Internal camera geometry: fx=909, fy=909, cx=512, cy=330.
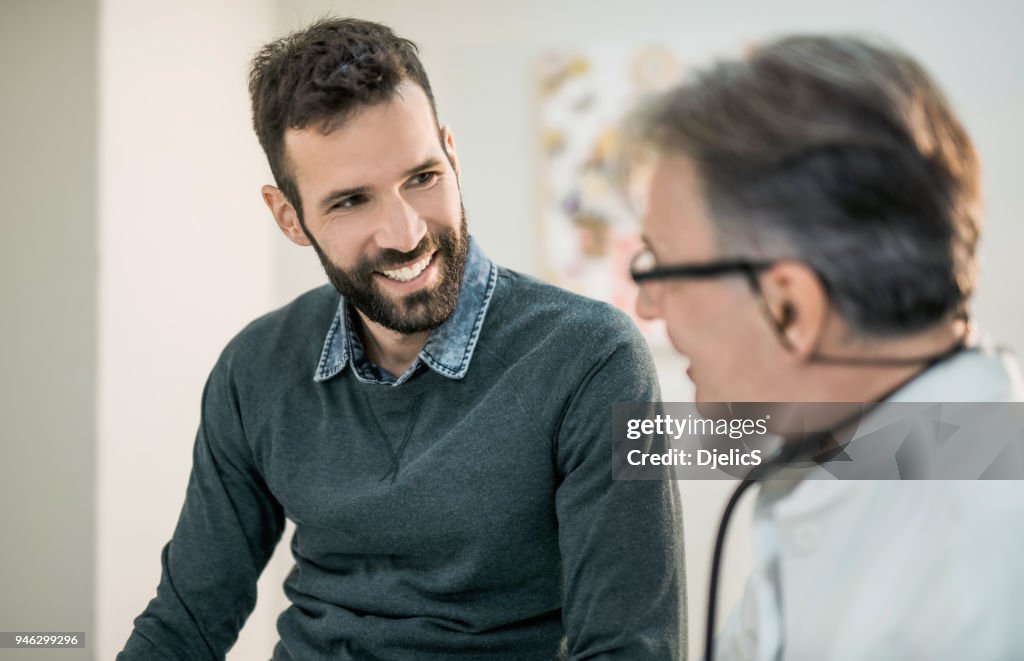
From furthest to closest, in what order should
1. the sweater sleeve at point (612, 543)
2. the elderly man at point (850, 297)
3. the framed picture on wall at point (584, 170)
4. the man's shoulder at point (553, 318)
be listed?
the framed picture on wall at point (584, 170), the man's shoulder at point (553, 318), the sweater sleeve at point (612, 543), the elderly man at point (850, 297)

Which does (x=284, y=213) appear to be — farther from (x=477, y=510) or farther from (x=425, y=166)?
(x=477, y=510)

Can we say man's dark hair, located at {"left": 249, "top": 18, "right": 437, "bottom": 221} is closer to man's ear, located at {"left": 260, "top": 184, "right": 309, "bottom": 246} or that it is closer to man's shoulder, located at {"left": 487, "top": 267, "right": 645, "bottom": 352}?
man's ear, located at {"left": 260, "top": 184, "right": 309, "bottom": 246}

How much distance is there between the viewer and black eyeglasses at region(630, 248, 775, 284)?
0.74 meters

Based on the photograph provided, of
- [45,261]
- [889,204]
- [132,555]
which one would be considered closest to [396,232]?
[889,204]

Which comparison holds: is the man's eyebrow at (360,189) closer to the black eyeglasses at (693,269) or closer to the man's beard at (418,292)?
the man's beard at (418,292)

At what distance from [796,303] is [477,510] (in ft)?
2.10

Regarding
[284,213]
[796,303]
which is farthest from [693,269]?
[284,213]

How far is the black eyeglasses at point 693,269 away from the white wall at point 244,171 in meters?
1.41

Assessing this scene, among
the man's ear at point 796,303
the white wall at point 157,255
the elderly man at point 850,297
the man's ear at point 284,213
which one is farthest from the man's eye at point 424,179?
the white wall at point 157,255

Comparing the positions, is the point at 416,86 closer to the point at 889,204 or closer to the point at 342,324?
the point at 342,324

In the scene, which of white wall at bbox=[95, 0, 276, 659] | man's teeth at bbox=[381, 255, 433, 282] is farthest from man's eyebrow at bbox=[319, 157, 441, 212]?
white wall at bbox=[95, 0, 276, 659]

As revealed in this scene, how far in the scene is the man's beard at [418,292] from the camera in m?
1.32

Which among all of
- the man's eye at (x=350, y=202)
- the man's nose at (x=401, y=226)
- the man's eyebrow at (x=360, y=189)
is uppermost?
the man's eyebrow at (x=360, y=189)

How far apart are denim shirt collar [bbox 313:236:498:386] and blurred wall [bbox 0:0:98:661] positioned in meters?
0.82
